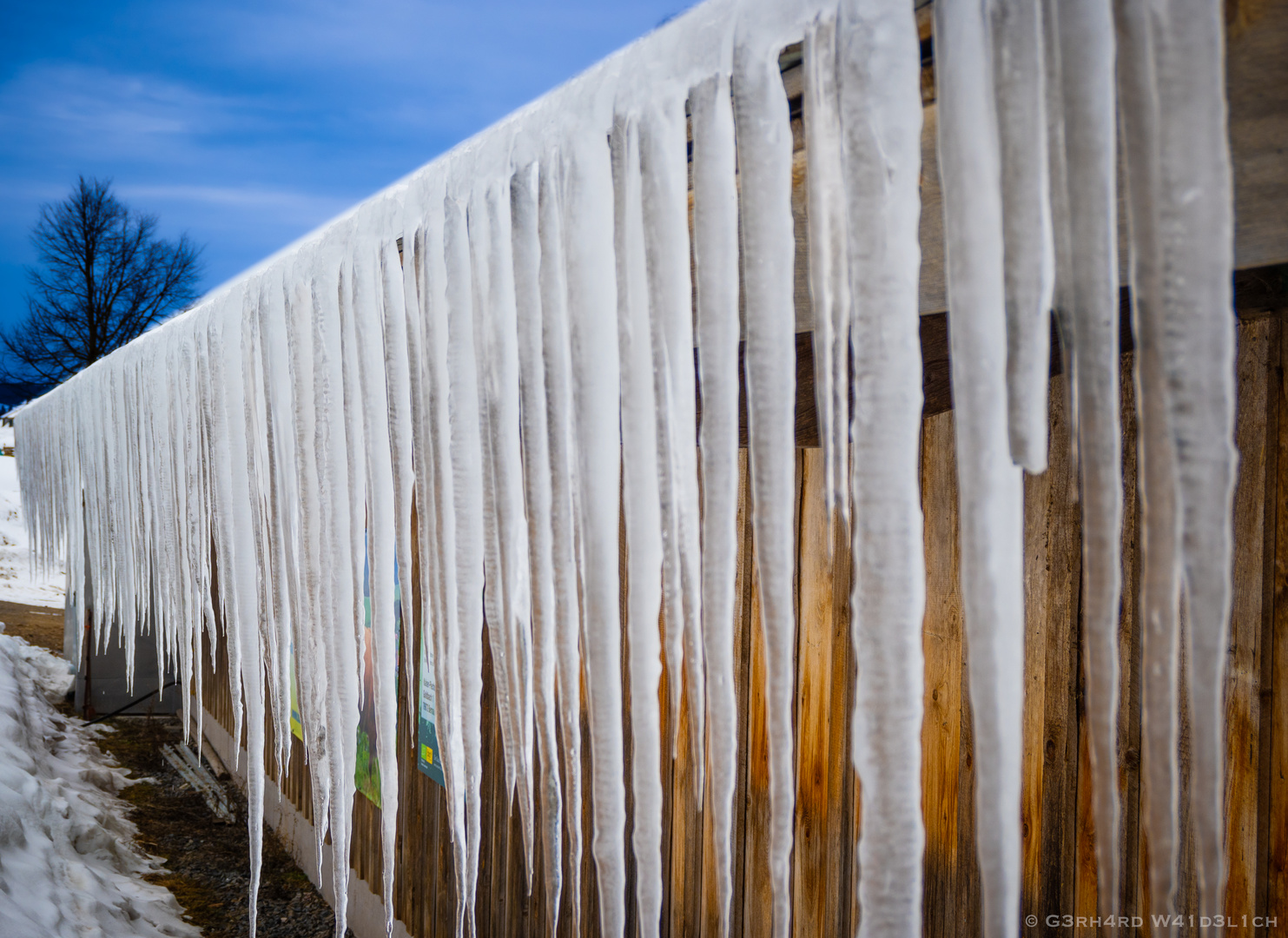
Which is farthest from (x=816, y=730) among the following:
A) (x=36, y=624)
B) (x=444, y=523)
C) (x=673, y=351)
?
(x=36, y=624)

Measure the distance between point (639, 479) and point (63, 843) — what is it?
5100 millimetres

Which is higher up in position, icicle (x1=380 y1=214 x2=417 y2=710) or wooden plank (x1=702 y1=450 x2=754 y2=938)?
icicle (x1=380 y1=214 x2=417 y2=710)

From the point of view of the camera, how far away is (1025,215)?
1.89 ft

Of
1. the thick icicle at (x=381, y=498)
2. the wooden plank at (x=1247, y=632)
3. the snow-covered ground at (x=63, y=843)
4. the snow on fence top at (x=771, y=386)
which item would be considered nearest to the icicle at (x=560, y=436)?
the snow on fence top at (x=771, y=386)

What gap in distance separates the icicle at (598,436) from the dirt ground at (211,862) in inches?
200

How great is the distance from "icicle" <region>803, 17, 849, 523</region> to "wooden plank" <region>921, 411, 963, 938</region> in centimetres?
102

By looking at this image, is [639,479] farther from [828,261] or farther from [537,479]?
[828,261]

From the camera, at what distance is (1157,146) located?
1.65ft

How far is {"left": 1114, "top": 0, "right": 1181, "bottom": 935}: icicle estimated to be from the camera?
19.8 inches

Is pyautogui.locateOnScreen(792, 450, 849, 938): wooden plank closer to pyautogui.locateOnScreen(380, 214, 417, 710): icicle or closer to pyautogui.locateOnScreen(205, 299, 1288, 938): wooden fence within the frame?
pyautogui.locateOnScreen(205, 299, 1288, 938): wooden fence

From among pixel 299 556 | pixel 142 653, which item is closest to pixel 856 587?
pixel 299 556

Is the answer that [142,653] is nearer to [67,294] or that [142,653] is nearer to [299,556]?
[299,556]

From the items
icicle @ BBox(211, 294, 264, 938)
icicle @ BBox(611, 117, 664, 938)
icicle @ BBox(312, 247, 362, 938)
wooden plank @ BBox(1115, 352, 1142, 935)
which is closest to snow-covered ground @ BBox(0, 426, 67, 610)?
icicle @ BBox(211, 294, 264, 938)

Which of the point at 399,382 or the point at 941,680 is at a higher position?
the point at 399,382
